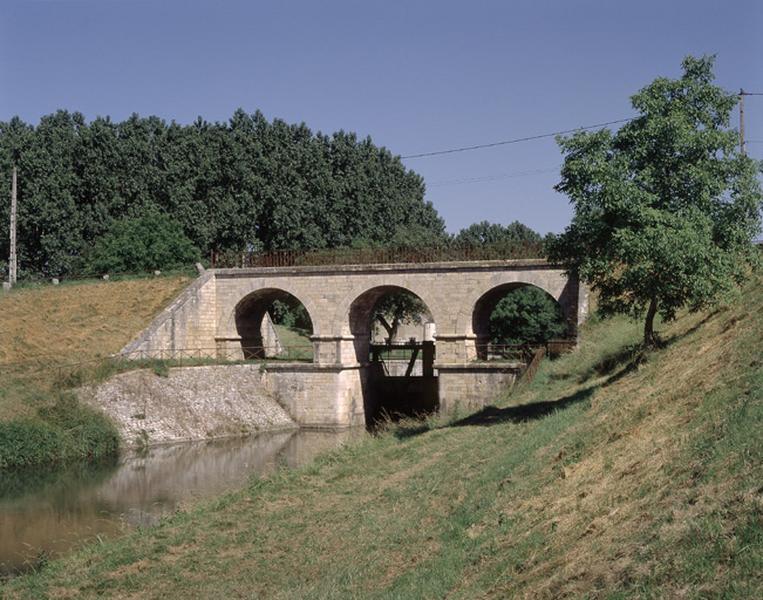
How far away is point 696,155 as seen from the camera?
19438 millimetres

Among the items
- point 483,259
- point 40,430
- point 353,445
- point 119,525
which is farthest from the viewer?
point 483,259

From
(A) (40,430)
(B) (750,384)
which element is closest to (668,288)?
(B) (750,384)

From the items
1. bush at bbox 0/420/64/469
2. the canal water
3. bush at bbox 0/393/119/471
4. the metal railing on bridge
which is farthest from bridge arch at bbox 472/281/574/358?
bush at bbox 0/420/64/469

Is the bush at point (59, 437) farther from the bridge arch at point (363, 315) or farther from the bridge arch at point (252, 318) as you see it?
the bridge arch at point (363, 315)

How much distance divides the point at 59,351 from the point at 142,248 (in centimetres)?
1123

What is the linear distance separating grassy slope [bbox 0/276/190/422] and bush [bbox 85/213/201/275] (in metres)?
3.43

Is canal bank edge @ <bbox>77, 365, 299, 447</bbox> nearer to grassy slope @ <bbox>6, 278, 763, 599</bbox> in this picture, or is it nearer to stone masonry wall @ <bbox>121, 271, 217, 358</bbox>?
stone masonry wall @ <bbox>121, 271, 217, 358</bbox>

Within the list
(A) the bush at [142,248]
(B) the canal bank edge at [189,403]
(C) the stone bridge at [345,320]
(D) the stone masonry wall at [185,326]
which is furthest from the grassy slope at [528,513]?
(A) the bush at [142,248]

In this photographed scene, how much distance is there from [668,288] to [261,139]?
35.9 metres

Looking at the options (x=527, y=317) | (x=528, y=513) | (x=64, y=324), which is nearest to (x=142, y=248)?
(x=64, y=324)

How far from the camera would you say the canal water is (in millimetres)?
18047

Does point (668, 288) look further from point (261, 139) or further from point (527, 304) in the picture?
point (261, 139)

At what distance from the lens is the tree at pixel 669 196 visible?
18734mm

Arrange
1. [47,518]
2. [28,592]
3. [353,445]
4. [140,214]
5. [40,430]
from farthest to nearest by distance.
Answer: [140,214] → [40,430] → [353,445] → [47,518] → [28,592]
